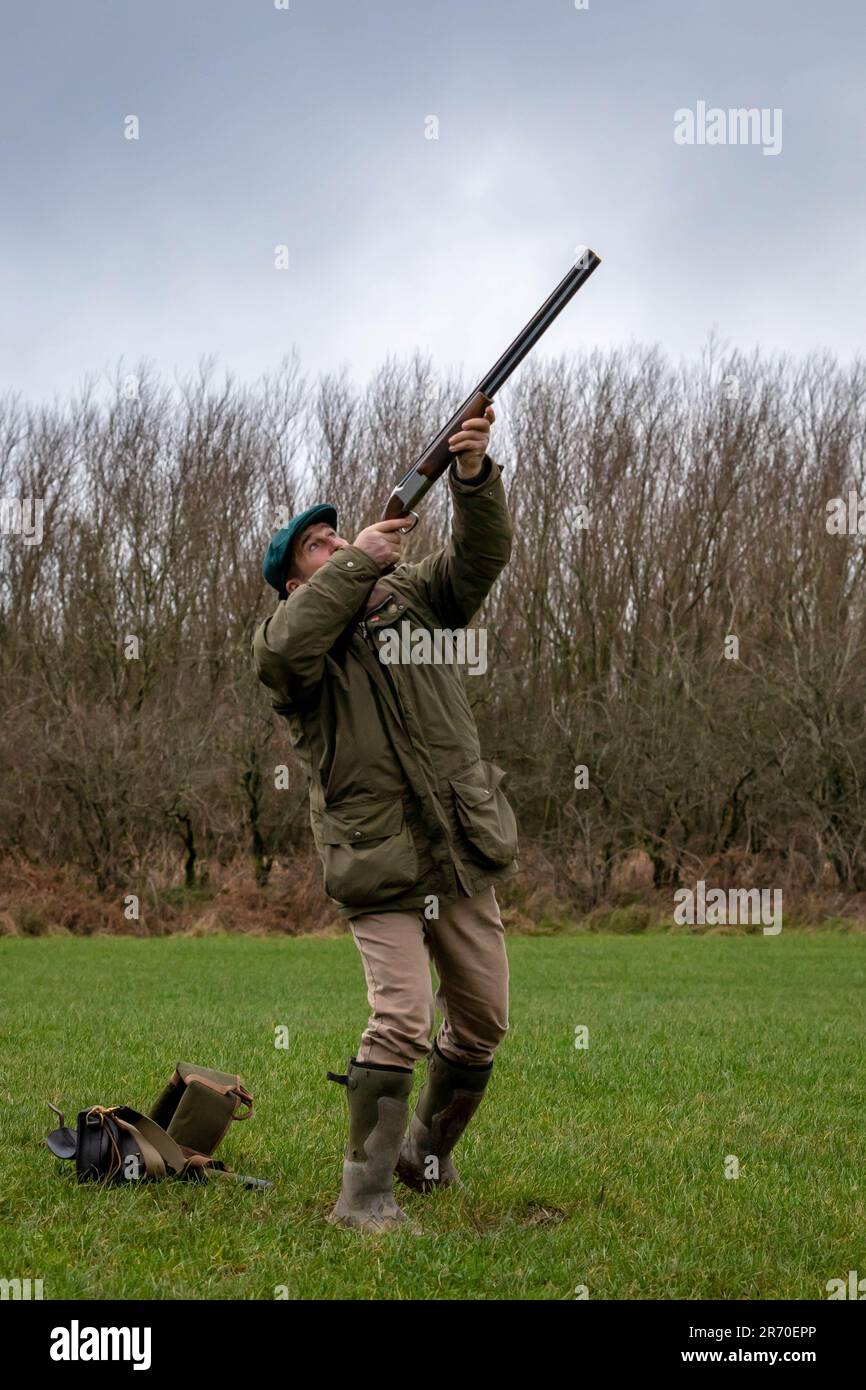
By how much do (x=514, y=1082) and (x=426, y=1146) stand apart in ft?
9.14

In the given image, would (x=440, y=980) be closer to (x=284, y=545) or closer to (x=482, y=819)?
(x=482, y=819)

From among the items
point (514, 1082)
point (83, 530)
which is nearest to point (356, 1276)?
point (514, 1082)

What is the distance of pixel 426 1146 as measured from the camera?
5492mm

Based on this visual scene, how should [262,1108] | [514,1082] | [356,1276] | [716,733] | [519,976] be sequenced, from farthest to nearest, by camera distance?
1. [716,733]
2. [519,976]
3. [514,1082]
4. [262,1108]
5. [356,1276]

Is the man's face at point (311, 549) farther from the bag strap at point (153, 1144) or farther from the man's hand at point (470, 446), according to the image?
the bag strap at point (153, 1144)

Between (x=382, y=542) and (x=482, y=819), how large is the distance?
3.84 ft

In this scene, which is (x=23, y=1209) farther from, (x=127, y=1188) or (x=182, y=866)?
(x=182, y=866)

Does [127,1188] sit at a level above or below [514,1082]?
above

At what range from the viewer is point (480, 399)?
5188 mm

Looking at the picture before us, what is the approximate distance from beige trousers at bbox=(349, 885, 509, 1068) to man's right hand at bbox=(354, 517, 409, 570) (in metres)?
1.38

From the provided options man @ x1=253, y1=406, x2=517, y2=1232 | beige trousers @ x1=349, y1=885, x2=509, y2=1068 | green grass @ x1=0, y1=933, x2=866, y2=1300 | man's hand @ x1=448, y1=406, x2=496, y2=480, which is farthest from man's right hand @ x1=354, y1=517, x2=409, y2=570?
green grass @ x1=0, y1=933, x2=866, y2=1300

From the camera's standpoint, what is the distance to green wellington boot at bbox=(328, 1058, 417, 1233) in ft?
15.9

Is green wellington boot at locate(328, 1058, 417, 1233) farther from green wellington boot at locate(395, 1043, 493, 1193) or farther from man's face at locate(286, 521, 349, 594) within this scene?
man's face at locate(286, 521, 349, 594)

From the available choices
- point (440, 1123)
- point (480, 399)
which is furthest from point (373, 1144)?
point (480, 399)
